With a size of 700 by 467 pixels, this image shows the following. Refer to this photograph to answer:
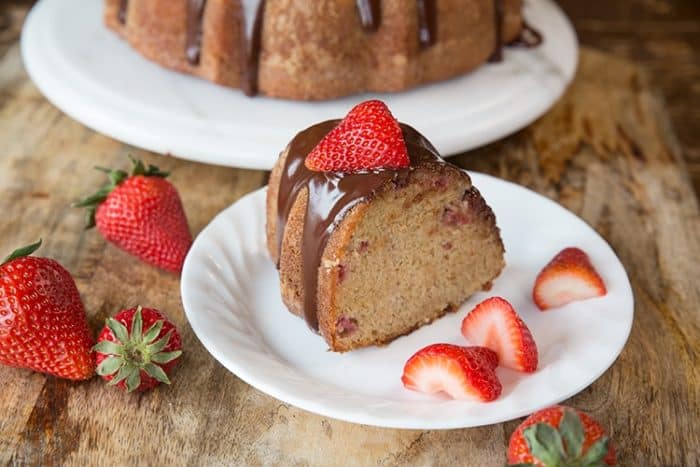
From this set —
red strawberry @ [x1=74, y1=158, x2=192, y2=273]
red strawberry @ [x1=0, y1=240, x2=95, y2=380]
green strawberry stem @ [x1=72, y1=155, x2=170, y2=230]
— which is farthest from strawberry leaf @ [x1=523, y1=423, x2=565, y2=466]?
green strawberry stem @ [x1=72, y1=155, x2=170, y2=230]

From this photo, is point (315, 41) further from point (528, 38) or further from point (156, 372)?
point (156, 372)

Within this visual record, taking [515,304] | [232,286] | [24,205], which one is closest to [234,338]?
[232,286]

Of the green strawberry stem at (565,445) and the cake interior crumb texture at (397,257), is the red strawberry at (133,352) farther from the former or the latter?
the green strawberry stem at (565,445)

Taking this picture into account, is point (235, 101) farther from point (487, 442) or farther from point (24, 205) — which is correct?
point (487, 442)

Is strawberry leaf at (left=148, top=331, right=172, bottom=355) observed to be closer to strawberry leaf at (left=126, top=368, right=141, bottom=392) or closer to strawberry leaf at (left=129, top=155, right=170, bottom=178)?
strawberry leaf at (left=126, top=368, right=141, bottom=392)

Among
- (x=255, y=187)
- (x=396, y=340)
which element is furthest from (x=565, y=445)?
(x=255, y=187)

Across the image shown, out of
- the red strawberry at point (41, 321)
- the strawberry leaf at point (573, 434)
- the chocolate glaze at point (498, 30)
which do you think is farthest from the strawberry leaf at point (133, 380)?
the chocolate glaze at point (498, 30)
